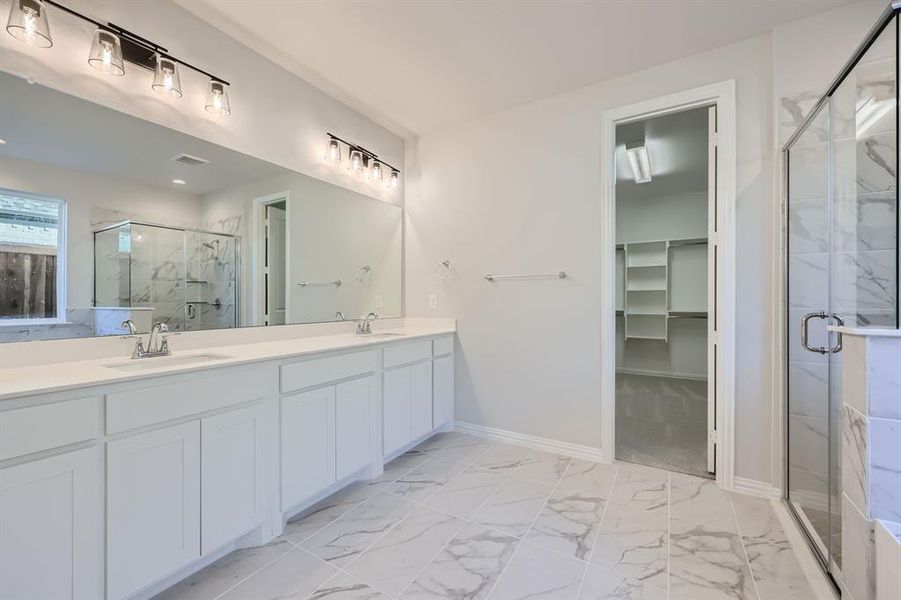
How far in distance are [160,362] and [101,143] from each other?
1.00 meters

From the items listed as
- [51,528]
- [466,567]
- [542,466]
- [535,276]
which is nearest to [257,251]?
[51,528]

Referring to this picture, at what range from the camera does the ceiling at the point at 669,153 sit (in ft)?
9.67

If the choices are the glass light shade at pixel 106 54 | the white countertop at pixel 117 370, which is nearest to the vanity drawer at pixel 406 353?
the white countertop at pixel 117 370

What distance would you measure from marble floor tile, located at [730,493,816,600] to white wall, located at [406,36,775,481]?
23 cm

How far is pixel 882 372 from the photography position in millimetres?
1126

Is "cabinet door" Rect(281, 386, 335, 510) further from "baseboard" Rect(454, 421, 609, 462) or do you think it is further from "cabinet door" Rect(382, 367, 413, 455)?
"baseboard" Rect(454, 421, 609, 462)

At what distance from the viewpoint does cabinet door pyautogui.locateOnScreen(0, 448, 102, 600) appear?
101 cm

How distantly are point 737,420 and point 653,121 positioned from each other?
222 cm

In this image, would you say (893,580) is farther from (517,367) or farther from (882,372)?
(517,367)

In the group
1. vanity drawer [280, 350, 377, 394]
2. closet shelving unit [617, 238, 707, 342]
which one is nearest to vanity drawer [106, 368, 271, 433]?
vanity drawer [280, 350, 377, 394]

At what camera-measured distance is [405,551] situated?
163 cm

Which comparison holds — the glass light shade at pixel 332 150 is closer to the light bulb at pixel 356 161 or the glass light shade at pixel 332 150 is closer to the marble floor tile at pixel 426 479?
the light bulb at pixel 356 161

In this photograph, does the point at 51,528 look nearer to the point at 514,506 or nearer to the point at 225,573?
the point at 225,573

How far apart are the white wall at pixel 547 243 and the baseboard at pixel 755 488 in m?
0.04
